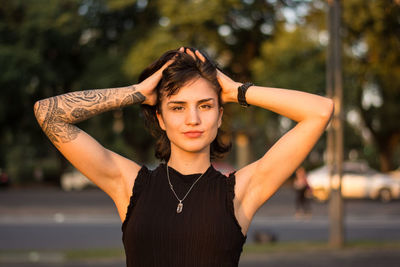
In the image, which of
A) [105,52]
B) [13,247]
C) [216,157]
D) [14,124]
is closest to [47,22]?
[105,52]

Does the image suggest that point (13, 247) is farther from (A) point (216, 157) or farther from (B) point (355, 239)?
(A) point (216, 157)

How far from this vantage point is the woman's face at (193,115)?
2424 mm

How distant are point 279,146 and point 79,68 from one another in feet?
97.6

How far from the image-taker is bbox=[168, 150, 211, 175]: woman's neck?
252 cm

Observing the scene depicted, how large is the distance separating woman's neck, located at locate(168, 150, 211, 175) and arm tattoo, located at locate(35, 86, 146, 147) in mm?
315

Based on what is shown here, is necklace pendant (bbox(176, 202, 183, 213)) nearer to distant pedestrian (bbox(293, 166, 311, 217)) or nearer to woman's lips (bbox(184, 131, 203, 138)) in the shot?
woman's lips (bbox(184, 131, 203, 138))

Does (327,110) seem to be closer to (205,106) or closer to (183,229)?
(205,106)

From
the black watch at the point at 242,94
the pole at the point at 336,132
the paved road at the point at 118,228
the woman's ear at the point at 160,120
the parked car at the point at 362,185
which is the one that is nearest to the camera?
the black watch at the point at 242,94

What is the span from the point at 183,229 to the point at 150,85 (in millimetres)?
674

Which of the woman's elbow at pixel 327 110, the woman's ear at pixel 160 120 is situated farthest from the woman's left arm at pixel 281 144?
the woman's ear at pixel 160 120

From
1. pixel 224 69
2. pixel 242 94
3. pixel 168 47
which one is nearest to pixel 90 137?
pixel 242 94

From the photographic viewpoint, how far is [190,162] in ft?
8.27

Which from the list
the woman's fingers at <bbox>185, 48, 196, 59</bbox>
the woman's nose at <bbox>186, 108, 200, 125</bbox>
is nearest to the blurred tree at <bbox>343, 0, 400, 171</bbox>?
the woman's fingers at <bbox>185, 48, 196, 59</bbox>

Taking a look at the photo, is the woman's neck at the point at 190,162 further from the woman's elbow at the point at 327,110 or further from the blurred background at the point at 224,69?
the blurred background at the point at 224,69
